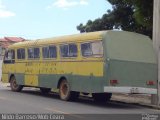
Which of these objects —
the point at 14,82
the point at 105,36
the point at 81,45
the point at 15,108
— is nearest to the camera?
the point at 15,108

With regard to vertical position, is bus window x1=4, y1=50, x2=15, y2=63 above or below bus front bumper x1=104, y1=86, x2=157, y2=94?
above

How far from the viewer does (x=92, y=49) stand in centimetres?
2009

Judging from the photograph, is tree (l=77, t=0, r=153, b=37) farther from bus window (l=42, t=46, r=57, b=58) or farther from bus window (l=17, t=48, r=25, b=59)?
bus window (l=42, t=46, r=57, b=58)

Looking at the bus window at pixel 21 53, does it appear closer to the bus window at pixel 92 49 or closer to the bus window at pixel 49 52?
the bus window at pixel 49 52

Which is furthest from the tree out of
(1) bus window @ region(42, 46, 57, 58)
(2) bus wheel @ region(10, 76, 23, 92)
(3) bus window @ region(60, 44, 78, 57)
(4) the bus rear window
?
(3) bus window @ region(60, 44, 78, 57)

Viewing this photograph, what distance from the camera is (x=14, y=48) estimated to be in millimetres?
28188

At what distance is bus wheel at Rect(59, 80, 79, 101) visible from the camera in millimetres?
21750

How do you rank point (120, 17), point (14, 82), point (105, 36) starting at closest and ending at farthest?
1. point (105, 36)
2. point (14, 82)
3. point (120, 17)

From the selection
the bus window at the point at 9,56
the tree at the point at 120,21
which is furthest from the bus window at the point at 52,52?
the tree at the point at 120,21

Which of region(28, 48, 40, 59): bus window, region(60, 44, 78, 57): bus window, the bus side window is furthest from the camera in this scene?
region(28, 48, 40, 59): bus window

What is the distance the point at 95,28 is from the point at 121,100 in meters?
17.1

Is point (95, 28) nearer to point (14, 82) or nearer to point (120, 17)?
point (120, 17)

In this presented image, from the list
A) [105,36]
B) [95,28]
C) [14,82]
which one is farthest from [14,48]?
[95,28]

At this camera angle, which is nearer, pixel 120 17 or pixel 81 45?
pixel 81 45
